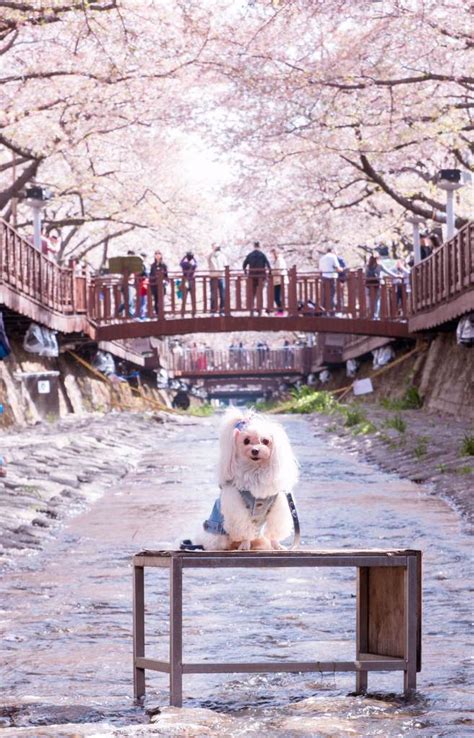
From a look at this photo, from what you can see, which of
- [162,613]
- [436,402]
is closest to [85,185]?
[436,402]

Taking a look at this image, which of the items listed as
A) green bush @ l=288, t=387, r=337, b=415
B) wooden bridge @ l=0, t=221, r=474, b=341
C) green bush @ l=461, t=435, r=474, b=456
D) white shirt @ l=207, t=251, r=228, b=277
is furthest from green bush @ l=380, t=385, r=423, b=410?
green bush @ l=461, t=435, r=474, b=456

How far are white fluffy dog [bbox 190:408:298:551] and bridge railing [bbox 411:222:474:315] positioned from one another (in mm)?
17899

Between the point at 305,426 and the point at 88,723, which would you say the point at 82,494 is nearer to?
the point at 88,723

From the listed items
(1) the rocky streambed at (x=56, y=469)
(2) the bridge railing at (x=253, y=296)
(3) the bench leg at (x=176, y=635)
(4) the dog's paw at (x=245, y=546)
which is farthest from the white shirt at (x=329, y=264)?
(3) the bench leg at (x=176, y=635)

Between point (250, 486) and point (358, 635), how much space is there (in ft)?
2.79

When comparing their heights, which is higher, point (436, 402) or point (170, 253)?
point (170, 253)

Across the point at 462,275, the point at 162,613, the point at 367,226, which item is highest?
the point at 367,226

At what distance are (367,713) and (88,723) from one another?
115 cm

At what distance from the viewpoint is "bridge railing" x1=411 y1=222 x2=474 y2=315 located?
24702 millimetres

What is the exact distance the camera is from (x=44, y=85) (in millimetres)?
30078

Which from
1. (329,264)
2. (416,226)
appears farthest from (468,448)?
(329,264)

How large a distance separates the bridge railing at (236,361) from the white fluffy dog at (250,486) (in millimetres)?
56716

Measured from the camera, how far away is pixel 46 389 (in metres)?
30.0

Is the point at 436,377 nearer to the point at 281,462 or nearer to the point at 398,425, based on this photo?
the point at 398,425
